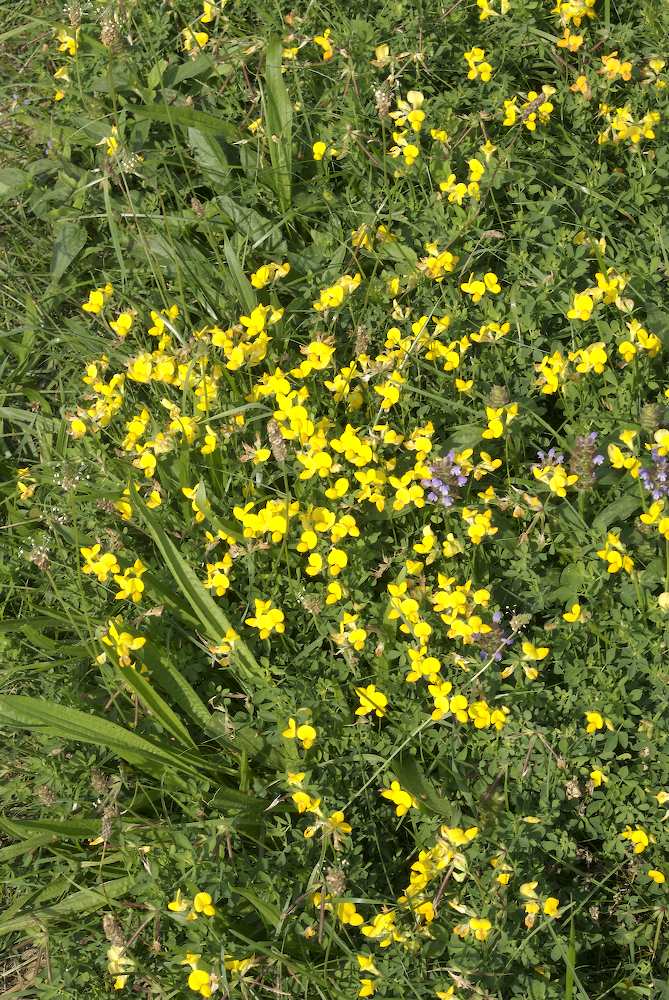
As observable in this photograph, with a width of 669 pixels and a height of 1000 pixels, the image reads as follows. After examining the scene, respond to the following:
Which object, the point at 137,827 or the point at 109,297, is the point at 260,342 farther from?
the point at 137,827

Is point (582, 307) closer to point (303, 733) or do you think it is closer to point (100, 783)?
point (303, 733)

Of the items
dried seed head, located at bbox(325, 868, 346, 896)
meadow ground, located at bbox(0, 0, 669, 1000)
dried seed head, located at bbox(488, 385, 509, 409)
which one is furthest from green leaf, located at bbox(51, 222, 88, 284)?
dried seed head, located at bbox(325, 868, 346, 896)

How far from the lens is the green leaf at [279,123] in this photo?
12.8 feet

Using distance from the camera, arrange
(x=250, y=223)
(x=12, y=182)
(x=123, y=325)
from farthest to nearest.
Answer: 1. (x=12, y=182)
2. (x=250, y=223)
3. (x=123, y=325)

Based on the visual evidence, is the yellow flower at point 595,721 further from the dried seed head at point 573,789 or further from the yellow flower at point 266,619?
the yellow flower at point 266,619

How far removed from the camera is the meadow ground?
2697mm

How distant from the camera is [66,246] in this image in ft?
13.6

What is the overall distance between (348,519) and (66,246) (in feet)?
6.27

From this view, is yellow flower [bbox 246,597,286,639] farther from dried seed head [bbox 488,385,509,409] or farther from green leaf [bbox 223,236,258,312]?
green leaf [bbox 223,236,258,312]

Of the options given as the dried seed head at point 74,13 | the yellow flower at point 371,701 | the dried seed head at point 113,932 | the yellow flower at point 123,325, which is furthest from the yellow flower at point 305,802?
the dried seed head at point 74,13

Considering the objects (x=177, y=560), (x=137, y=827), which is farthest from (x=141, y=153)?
(x=137, y=827)

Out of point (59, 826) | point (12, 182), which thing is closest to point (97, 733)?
point (59, 826)

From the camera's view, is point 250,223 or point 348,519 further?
point 250,223

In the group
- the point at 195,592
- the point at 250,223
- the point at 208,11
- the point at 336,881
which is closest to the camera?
the point at 336,881
